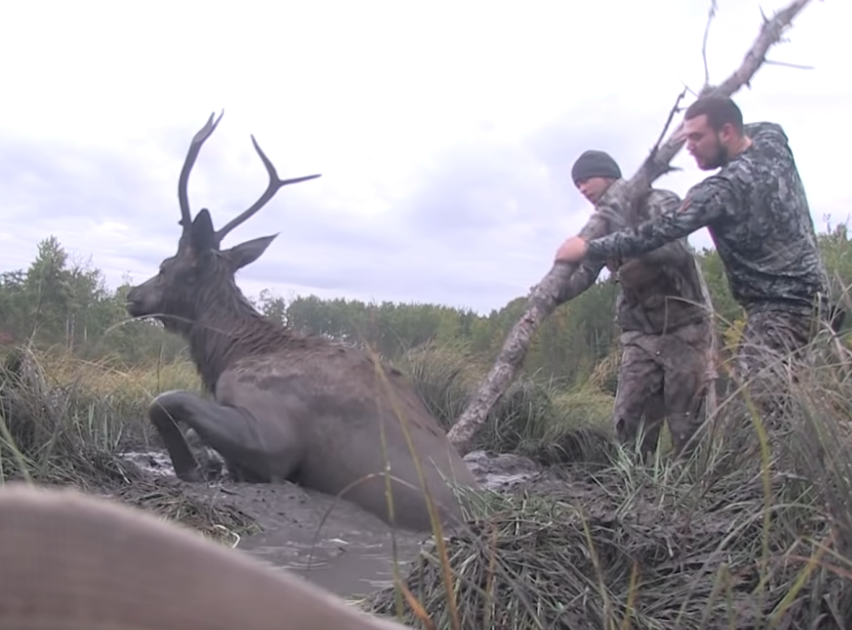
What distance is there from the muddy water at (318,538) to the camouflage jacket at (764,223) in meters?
2.42

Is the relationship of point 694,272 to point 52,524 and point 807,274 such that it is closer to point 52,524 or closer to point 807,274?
point 807,274

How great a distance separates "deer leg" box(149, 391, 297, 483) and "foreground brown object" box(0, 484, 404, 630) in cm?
542

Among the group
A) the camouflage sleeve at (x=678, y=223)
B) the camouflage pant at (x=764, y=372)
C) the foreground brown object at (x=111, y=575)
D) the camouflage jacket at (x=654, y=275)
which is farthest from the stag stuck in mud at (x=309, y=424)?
the foreground brown object at (x=111, y=575)

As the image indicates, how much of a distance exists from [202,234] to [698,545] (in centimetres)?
510

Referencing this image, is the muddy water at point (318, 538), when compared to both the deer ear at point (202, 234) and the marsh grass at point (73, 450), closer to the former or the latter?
the marsh grass at point (73, 450)

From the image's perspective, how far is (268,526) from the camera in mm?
5402

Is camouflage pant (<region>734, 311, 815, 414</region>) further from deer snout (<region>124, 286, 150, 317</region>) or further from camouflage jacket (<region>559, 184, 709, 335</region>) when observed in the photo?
deer snout (<region>124, 286, 150, 317</region>)

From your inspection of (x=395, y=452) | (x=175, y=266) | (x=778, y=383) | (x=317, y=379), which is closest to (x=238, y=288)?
(x=175, y=266)

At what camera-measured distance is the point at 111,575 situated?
2.29 ft

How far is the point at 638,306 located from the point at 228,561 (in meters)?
6.95

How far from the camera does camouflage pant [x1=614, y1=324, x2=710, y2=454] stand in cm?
725

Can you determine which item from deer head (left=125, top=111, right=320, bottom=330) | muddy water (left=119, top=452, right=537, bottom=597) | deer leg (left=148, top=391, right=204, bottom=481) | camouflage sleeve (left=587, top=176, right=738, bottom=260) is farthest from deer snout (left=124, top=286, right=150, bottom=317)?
camouflage sleeve (left=587, top=176, right=738, bottom=260)

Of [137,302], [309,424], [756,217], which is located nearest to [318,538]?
[309,424]

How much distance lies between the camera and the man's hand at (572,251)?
22.3 ft
